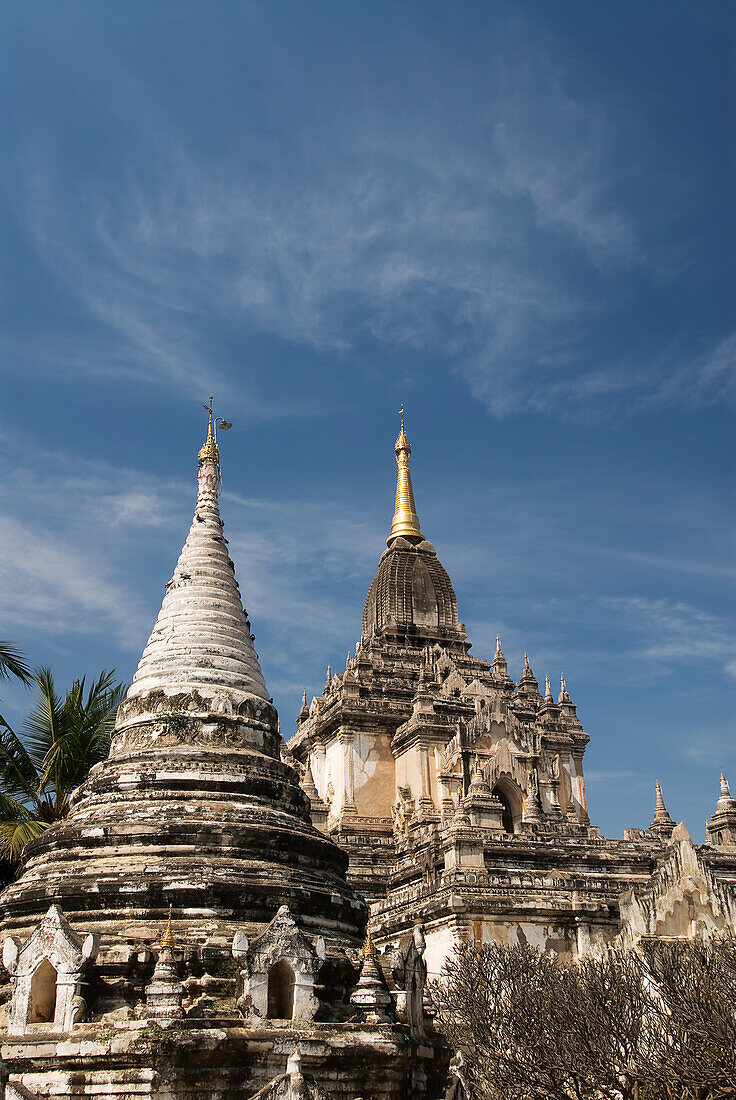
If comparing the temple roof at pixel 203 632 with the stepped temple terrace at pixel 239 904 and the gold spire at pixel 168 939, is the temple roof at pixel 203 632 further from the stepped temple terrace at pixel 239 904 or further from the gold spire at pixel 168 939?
the gold spire at pixel 168 939

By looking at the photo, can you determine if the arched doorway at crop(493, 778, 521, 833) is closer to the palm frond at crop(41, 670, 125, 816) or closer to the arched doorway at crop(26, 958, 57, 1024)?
the palm frond at crop(41, 670, 125, 816)

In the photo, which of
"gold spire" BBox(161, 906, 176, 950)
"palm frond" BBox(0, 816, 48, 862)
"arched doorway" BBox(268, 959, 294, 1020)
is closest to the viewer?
"gold spire" BBox(161, 906, 176, 950)

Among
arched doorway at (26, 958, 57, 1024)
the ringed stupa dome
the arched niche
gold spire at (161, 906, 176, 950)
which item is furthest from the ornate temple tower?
arched doorway at (26, 958, 57, 1024)

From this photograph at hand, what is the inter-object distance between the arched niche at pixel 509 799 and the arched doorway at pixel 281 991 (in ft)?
74.4

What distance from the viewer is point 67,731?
28969 mm

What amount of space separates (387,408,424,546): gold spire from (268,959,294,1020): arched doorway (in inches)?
1414

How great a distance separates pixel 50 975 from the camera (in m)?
15.5

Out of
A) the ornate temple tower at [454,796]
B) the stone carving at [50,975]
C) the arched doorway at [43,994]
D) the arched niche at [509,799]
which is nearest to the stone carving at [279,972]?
the stone carving at [50,975]

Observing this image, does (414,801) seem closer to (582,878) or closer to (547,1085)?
(582,878)

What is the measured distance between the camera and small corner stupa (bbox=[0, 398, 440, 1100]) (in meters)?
14.3

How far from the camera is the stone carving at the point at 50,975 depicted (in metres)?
14.9

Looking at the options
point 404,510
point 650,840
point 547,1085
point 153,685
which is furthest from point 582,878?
point 404,510

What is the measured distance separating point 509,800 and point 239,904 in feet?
74.1

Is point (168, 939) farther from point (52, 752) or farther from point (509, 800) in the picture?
point (509, 800)
